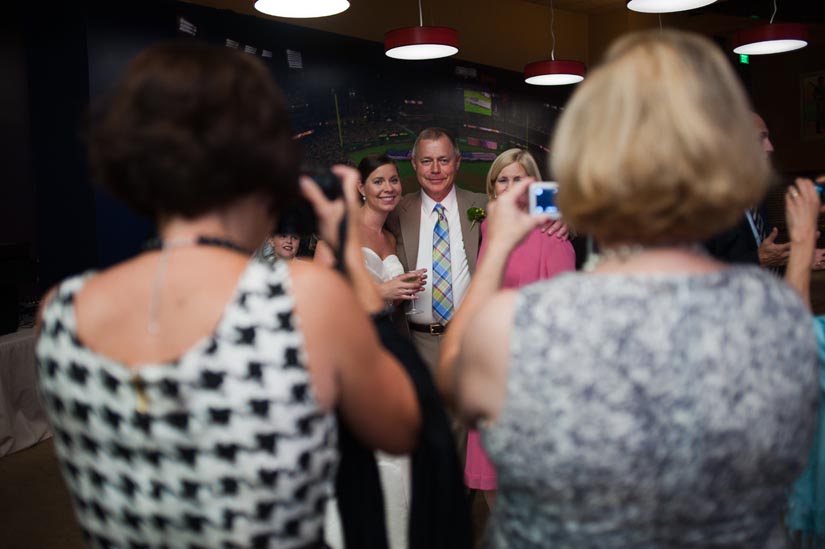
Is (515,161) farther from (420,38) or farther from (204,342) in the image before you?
(204,342)

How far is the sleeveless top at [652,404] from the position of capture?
889mm

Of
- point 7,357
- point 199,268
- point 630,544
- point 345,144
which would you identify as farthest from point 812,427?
point 345,144

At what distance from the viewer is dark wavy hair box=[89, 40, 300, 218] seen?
90 centimetres

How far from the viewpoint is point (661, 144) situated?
87 cm

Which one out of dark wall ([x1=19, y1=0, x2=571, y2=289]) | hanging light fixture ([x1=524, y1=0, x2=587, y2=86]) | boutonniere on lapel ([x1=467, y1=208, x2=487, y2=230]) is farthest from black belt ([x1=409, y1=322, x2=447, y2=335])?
hanging light fixture ([x1=524, y1=0, x2=587, y2=86])

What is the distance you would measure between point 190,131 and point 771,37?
5480mm

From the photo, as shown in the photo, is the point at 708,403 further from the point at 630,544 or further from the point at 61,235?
the point at 61,235

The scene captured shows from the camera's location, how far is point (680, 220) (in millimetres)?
916

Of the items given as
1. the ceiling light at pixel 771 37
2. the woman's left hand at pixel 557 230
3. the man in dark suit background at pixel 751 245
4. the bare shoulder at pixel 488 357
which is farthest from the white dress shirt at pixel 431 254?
the ceiling light at pixel 771 37

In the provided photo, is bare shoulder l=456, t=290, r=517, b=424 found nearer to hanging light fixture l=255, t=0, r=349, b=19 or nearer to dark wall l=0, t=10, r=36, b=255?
hanging light fixture l=255, t=0, r=349, b=19

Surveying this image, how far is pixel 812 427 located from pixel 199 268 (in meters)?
0.83

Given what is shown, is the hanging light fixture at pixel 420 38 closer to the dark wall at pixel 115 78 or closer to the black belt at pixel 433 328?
the dark wall at pixel 115 78

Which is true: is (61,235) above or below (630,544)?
above

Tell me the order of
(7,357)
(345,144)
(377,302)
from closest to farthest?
(377,302) → (7,357) → (345,144)
